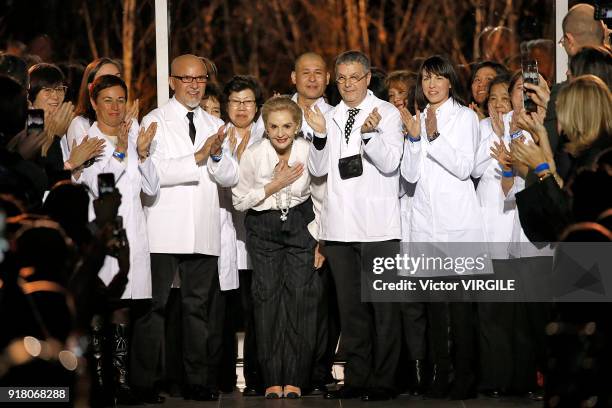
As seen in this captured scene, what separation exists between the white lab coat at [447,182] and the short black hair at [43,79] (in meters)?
2.00

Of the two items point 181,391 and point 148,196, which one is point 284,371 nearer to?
point 181,391

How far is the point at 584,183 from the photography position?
13.6 feet

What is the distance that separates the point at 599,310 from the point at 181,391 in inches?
121

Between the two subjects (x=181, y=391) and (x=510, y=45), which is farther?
(x=510, y=45)

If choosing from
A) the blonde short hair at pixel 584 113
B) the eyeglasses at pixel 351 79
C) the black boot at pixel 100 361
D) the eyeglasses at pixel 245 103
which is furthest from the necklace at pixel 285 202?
the blonde short hair at pixel 584 113

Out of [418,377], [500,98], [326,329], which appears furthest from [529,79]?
[326,329]

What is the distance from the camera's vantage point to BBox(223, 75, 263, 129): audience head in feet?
22.5

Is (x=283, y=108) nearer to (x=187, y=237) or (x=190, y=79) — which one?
(x=190, y=79)

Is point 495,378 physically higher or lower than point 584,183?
lower

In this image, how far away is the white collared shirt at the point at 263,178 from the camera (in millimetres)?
6305

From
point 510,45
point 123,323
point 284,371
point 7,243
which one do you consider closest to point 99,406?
point 123,323

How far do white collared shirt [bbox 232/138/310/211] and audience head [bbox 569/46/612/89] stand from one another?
1689mm

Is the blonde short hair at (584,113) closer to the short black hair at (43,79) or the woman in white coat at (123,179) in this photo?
the woman in white coat at (123,179)

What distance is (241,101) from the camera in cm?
686
